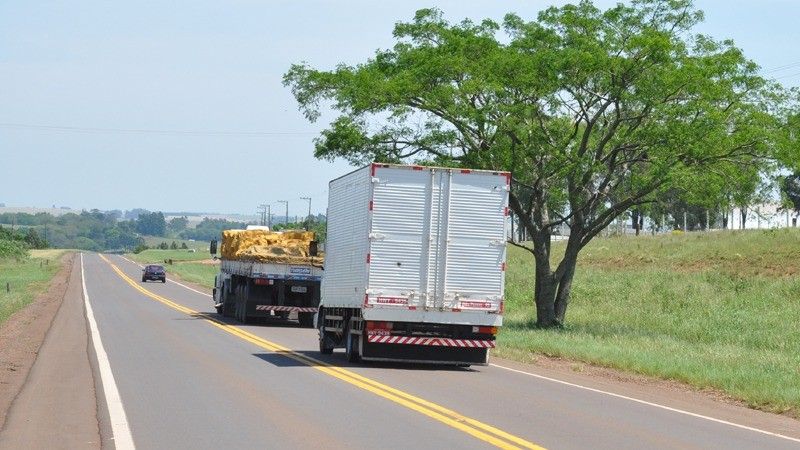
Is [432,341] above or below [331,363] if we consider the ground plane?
above

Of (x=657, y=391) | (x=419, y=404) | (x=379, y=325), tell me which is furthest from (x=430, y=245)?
(x=419, y=404)

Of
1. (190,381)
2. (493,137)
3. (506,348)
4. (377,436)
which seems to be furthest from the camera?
(493,137)

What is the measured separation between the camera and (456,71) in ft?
119

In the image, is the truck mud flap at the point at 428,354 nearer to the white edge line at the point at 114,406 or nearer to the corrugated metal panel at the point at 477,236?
the corrugated metal panel at the point at 477,236

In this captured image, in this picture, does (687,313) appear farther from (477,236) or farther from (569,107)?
(477,236)

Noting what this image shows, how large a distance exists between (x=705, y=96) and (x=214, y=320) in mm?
16590

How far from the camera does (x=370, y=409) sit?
1501 cm

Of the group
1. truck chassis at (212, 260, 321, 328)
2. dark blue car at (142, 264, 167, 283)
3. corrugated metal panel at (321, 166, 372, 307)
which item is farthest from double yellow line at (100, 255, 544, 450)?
dark blue car at (142, 264, 167, 283)

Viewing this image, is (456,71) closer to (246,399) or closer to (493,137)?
(493,137)

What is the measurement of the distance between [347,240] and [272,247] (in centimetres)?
1499

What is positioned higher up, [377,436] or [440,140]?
[440,140]

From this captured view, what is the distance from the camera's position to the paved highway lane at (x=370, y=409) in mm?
12562

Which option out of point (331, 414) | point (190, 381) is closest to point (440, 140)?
point (190, 381)

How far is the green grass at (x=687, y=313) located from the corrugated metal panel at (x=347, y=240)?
180 inches
